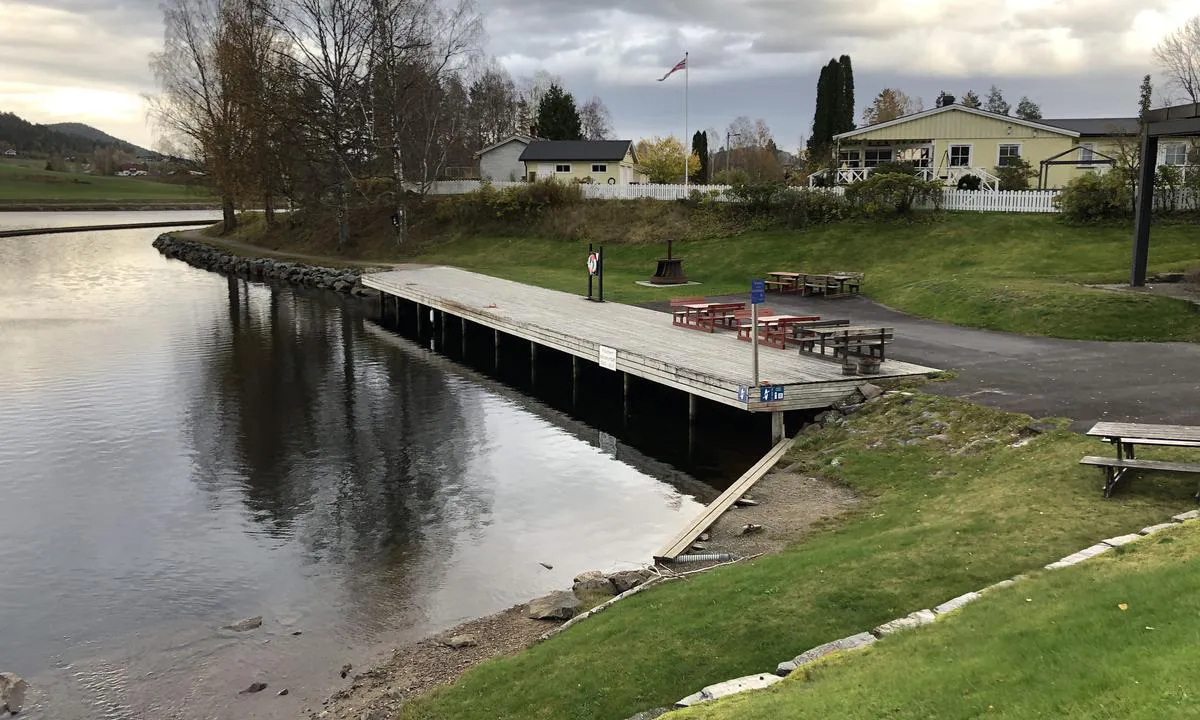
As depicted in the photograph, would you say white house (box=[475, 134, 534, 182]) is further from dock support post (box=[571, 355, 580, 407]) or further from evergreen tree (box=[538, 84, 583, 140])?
dock support post (box=[571, 355, 580, 407])

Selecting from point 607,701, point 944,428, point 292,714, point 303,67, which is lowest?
point 292,714

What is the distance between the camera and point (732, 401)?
16.3m

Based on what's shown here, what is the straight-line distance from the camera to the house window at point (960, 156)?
1597 inches

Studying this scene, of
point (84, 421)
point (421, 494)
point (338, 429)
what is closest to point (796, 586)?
point (421, 494)

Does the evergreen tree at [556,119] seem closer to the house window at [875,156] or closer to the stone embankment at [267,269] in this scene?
the stone embankment at [267,269]

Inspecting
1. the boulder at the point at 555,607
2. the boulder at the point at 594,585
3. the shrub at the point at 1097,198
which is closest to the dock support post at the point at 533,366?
the boulder at the point at 594,585

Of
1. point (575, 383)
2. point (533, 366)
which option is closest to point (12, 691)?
point (575, 383)

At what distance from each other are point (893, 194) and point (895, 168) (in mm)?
3584

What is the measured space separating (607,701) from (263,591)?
6.42 metres

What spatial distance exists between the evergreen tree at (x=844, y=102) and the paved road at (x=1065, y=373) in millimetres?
46089

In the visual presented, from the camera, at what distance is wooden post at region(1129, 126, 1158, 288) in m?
22.3

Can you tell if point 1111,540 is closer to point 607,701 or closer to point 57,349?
point 607,701

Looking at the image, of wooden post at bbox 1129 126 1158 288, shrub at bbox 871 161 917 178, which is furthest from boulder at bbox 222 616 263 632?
shrub at bbox 871 161 917 178

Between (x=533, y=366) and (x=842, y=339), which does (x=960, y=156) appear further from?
Result: (x=842, y=339)
